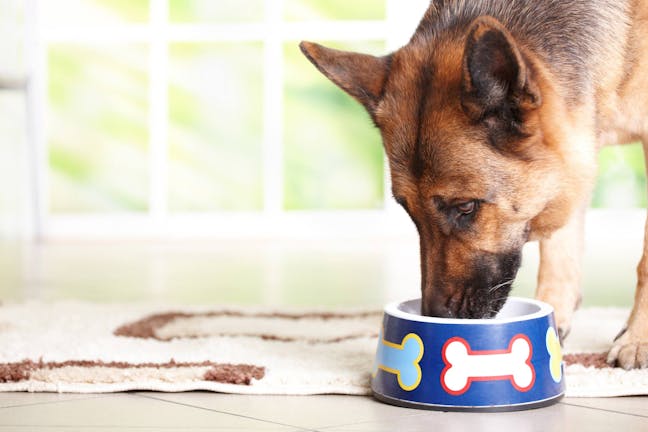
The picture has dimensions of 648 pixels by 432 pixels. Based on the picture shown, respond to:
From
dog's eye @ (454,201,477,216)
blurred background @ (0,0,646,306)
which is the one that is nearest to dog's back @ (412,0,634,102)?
dog's eye @ (454,201,477,216)

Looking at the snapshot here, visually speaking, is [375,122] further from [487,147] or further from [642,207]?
[642,207]

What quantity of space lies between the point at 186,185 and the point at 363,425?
6662 millimetres

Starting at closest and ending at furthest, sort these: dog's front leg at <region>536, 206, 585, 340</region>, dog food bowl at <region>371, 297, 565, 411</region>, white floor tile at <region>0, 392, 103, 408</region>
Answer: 1. dog food bowl at <region>371, 297, 565, 411</region>
2. white floor tile at <region>0, 392, 103, 408</region>
3. dog's front leg at <region>536, 206, 585, 340</region>

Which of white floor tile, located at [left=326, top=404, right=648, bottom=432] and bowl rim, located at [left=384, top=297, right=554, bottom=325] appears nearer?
white floor tile, located at [left=326, top=404, right=648, bottom=432]

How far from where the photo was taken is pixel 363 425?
1911 mm

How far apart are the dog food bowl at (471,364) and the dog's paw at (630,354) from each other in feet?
1.17

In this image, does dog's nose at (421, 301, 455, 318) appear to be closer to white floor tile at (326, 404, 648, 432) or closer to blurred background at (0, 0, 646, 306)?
white floor tile at (326, 404, 648, 432)

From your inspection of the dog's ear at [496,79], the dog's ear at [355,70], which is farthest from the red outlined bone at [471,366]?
the dog's ear at [355,70]

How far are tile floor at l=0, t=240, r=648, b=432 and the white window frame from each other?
69 cm

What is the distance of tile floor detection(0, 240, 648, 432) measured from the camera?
192 cm

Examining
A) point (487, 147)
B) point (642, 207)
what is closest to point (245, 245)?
point (642, 207)

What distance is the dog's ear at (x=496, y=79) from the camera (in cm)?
193

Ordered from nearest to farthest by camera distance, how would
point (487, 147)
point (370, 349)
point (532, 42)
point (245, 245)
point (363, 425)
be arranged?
point (363, 425) < point (487, 147) < point (532, 42) < point (370, 349) < point (245, 245)

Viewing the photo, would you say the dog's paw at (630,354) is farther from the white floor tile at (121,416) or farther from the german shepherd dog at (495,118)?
the white floor tile at (121,416)
